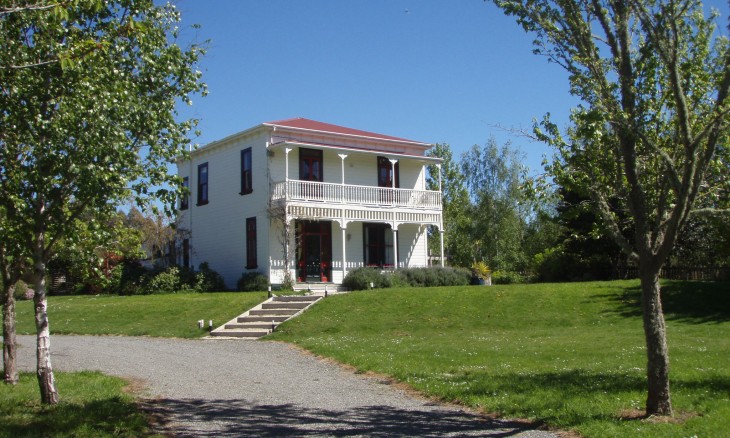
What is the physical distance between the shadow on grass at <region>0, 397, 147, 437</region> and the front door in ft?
66.2

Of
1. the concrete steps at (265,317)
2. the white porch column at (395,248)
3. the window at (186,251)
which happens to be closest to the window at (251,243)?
the window at (186,251)

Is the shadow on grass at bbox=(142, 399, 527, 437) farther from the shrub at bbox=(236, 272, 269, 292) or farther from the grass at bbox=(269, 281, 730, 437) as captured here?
the shrub at bbox=(236, 272, 269, 292)

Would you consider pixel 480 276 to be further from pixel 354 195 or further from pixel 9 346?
pixel 9 346

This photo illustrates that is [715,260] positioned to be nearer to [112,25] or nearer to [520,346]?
[520,346]

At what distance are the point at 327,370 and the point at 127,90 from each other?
6436mm

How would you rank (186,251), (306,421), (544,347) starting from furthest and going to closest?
(186,251)
(544,347)
(306,421)

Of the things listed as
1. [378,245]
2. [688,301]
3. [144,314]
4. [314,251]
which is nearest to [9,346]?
[144,314]

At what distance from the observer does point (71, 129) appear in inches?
338

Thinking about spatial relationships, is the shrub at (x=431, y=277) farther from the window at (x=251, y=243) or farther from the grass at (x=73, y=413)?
the grass at (x=73, y=413)

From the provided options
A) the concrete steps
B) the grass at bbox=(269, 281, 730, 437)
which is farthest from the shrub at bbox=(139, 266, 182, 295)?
the grass at bbox=(269, 281, 730, 437)

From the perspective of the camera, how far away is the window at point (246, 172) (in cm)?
2962

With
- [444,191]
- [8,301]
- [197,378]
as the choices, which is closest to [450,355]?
[197,378]

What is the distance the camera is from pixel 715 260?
27812mm

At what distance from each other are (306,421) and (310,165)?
72.4 ft
